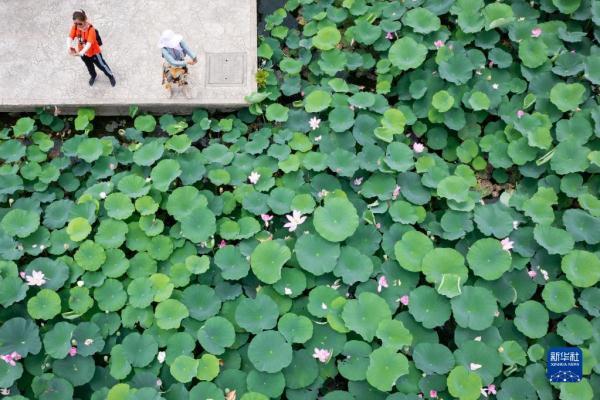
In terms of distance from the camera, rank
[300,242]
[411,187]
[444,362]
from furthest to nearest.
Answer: [411,187] < [300,242] < [444,362]

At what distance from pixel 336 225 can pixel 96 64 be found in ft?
10.5

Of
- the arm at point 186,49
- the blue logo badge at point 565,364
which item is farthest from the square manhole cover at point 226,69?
the blue logo badge at point 565,364

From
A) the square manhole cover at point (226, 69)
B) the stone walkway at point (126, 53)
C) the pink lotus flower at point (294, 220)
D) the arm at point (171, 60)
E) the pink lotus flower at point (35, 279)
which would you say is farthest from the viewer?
the square manhole cover at point (226, 69)

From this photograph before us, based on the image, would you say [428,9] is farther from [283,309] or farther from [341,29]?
[283,309]

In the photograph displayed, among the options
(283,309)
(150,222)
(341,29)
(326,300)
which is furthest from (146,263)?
(341,29)

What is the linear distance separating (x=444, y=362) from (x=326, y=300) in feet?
3.83

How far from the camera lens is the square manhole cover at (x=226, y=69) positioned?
6059 mm

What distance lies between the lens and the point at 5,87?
5.96 m

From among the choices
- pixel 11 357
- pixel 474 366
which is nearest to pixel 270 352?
pixel 474 366

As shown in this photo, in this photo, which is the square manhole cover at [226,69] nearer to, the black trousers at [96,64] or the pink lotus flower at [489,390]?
the black trousers at [96,64]

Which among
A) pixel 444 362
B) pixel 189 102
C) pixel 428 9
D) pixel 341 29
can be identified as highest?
pixel 428 9

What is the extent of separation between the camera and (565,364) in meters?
4.54

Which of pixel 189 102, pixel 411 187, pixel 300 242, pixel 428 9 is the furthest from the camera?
pixel 428 9

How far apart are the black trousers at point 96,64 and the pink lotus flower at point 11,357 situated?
303 centimetres
